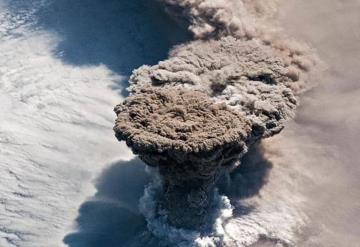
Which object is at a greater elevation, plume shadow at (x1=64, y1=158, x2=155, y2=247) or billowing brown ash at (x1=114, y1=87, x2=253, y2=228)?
billowing brown ash at (x1=114, y1=87, x2=253, y2=228)

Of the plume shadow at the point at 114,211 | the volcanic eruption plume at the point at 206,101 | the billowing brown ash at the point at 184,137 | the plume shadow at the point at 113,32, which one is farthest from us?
the plume shadow at the point at 113,32

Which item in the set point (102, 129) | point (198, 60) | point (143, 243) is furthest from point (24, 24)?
point (143, 243)

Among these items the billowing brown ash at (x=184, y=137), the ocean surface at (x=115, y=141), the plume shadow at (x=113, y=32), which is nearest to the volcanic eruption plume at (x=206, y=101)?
the billowing brown ash at (x=184, y=137)

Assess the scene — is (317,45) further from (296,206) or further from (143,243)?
(143,243)

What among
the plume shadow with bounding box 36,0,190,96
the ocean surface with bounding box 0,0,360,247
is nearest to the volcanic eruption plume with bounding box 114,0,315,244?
the ocean surface with bounding box 0,0,360,247

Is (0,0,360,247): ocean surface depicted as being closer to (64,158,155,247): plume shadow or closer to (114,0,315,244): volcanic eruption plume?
(64,158,155,247): plume shadow

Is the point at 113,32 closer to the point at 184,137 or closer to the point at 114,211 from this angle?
the point at 114,211

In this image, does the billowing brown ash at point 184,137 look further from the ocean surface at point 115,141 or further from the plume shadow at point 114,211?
the plume shadow at point 114,211
